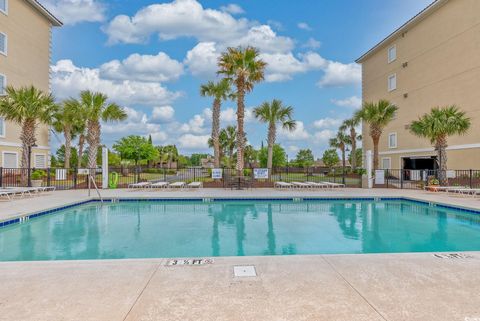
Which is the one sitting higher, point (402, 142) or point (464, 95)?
point (464, 95)

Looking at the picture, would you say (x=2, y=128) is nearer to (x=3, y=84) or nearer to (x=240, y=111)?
(x=3, y=84)

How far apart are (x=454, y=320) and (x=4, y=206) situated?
11778 mm

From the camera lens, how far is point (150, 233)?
7.62 metres

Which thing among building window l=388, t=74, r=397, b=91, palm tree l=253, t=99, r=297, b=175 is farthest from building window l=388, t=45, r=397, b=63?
palm tree l=253, t=99, r=297, b=175

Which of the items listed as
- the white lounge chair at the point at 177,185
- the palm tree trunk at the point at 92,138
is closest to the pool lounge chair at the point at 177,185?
the white lounge chair at the point at 177,185

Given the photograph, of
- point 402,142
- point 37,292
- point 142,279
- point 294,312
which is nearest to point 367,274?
point 294,312

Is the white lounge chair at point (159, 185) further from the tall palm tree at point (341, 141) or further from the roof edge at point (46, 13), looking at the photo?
the tall palm tree at point (341, 141)

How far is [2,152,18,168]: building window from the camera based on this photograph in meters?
19.6

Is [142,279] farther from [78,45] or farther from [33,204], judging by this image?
[78,45]

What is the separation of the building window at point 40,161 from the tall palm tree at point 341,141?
33574 millimetres

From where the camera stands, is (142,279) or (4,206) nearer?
(142,279)

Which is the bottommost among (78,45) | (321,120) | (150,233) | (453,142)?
(150,233)

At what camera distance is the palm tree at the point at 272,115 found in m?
24.3

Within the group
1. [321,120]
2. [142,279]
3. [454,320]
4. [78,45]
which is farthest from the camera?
[321,120]
